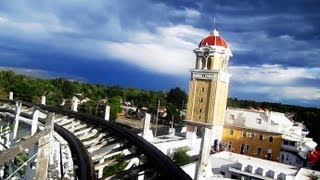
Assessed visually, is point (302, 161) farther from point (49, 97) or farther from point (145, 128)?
point (49, 97)

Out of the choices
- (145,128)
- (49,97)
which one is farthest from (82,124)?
(49,97)

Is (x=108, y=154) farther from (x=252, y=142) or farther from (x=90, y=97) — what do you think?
(x=90, y=97)

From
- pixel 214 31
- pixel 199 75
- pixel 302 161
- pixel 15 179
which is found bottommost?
pixel 302 161

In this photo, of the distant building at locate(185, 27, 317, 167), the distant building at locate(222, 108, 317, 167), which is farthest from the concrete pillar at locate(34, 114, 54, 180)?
the distant building at locate(222, 108, 317, 167)

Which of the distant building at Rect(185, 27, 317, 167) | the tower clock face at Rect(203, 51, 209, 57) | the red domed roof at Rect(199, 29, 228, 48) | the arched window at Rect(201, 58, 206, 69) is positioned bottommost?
the distant building at Rect(185, 27, 317, 167)

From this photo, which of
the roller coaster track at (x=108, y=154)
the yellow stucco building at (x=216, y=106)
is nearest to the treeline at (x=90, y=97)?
the yellow stucco building at (x=216, y=106)

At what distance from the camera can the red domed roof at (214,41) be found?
188 feet

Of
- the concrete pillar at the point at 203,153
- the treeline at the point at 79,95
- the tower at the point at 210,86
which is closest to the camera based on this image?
the concrete pillar at the point at 203,153

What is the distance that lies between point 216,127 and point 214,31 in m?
14.0

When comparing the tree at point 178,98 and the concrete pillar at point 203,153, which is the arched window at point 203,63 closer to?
the tree at point 178,98

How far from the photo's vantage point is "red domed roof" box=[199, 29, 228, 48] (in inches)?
2254

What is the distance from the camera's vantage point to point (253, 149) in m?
56.3

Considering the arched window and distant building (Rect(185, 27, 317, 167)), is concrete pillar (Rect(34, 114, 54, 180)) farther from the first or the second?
the arched window

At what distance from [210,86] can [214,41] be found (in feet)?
21.3
